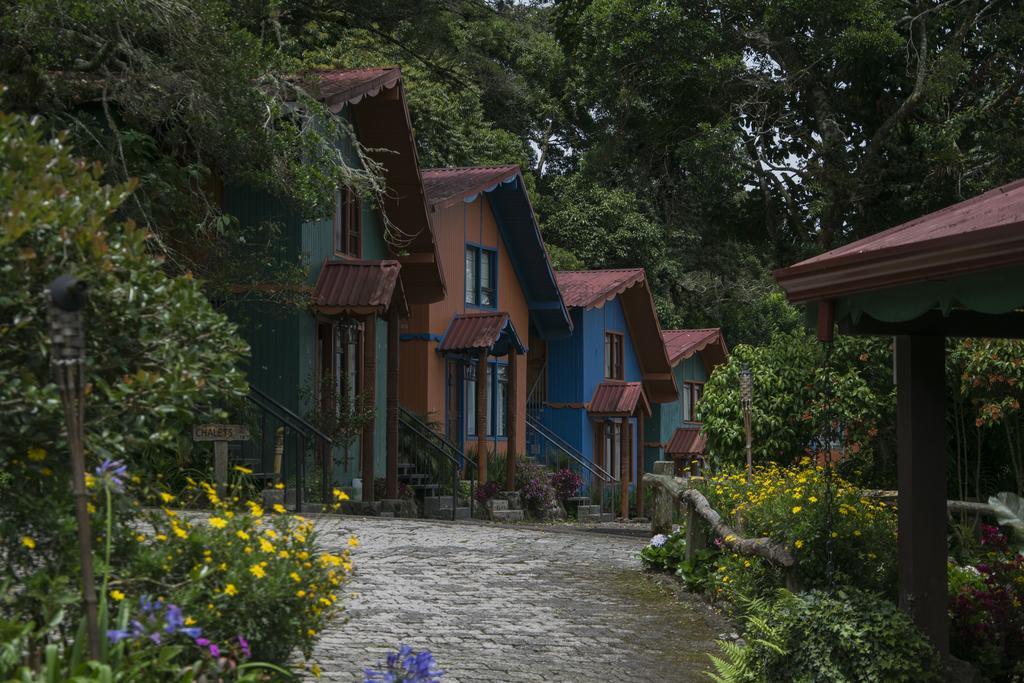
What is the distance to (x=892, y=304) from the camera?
7629mm

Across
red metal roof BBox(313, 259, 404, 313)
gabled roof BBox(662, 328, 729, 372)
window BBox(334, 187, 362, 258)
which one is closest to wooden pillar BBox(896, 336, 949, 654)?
red metal roof BBox(313, 259, 404, 313)

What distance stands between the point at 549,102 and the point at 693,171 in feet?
38.3

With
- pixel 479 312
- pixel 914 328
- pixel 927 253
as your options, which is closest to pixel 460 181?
pixel 479 312

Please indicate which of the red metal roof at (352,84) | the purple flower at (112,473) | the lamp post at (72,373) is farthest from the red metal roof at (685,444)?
the lamp post at (72,373)

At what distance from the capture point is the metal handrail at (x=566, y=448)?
3475 cm

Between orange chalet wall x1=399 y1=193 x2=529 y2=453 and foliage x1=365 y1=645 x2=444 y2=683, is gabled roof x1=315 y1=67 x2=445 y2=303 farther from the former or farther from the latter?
foliage x1=365 y1=645 x2=444 y2=683

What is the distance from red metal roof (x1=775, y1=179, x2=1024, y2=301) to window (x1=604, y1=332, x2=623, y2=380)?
29.4 metres

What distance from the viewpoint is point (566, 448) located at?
116 ft

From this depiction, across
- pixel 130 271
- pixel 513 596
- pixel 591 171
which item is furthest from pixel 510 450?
pixel 130 271

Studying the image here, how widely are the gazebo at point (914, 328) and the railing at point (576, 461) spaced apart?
25776 millimetres

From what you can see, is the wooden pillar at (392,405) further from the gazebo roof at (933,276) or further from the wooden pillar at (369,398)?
the gazebo roof at (933,276)

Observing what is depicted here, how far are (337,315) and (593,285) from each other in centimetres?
1365

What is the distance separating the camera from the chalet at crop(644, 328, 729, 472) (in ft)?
139

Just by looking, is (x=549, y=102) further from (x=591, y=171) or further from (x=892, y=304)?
(x=892, y=304)
